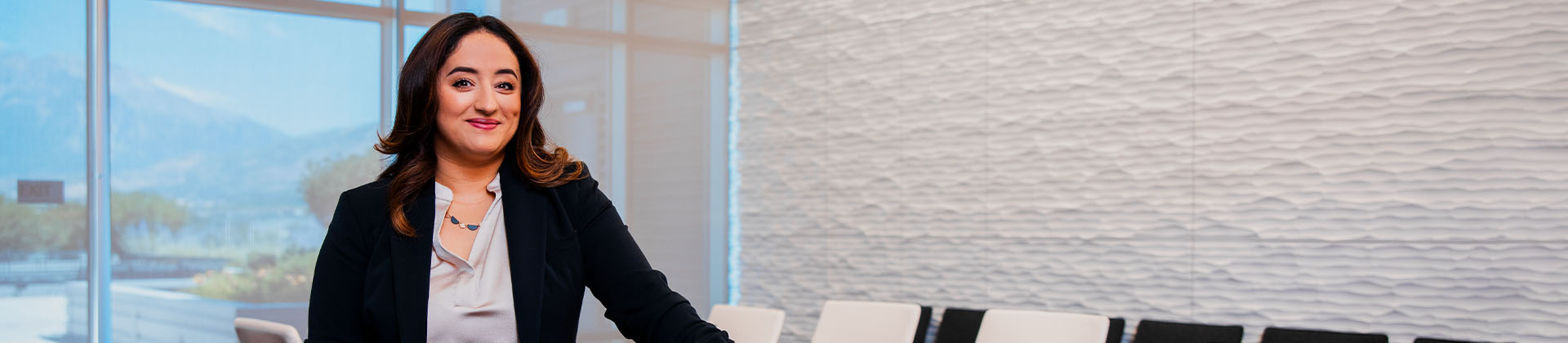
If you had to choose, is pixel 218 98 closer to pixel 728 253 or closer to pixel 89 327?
pixel 89 327

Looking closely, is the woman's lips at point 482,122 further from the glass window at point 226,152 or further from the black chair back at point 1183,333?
the glass window at point 226,152

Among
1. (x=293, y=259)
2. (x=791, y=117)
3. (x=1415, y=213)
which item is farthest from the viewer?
(x=791, y=117)

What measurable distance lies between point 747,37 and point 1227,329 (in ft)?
12.2

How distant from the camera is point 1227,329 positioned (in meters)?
5.32

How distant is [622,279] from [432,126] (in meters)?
0.22

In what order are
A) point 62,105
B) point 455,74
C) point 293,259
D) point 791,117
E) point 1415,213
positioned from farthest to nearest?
1. point 791,117
2. point 293,259
3. point 62,105
4. point 1415,213
5. point 455,74

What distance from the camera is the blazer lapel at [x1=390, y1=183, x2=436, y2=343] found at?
1035mm

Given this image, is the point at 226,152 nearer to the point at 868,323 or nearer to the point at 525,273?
the point at 868,323

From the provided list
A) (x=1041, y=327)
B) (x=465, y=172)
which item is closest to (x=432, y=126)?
(x=465, y=172)

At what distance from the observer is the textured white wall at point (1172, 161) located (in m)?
4.97

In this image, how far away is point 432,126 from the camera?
109 cm

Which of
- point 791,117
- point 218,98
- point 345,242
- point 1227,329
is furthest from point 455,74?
point 791,117

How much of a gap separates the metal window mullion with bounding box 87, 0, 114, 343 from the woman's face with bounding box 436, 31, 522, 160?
558 centimetres

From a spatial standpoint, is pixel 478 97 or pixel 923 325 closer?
pixel 478 97
